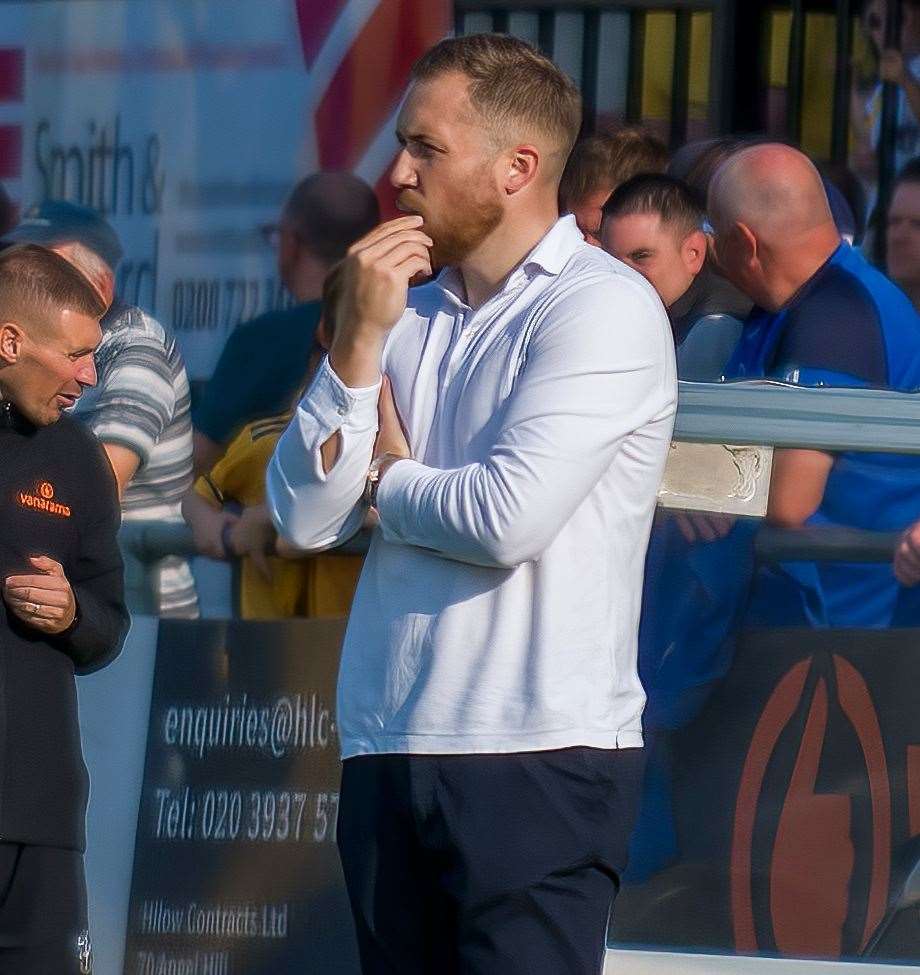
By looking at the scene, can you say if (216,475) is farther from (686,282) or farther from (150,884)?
(686,282)

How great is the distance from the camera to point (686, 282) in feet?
12.6

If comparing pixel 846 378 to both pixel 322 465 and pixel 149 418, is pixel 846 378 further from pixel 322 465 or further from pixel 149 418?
pixel 149 418

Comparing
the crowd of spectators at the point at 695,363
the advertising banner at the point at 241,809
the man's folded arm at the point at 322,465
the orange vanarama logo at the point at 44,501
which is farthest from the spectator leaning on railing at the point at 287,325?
the man's folded arm at the point at 322,465

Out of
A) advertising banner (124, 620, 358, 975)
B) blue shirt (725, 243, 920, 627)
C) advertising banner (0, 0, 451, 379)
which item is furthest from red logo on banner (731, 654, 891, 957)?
advertising banner (0, 0, 451, 379)

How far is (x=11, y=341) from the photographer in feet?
9.87

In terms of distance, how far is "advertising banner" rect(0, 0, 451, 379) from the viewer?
5.56 metres

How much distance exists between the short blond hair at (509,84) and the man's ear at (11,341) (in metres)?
0.82

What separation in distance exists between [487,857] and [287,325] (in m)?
2.50

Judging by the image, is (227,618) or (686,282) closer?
(227,618)

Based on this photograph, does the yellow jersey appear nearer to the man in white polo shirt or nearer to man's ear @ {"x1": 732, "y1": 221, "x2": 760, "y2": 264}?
the man in white polo shirt

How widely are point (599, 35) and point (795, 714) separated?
2968mm

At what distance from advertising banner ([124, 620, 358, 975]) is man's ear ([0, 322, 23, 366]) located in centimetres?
65

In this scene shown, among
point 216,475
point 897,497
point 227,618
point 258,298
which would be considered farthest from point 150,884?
point 258,298

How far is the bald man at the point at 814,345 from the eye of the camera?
9.82 feet
